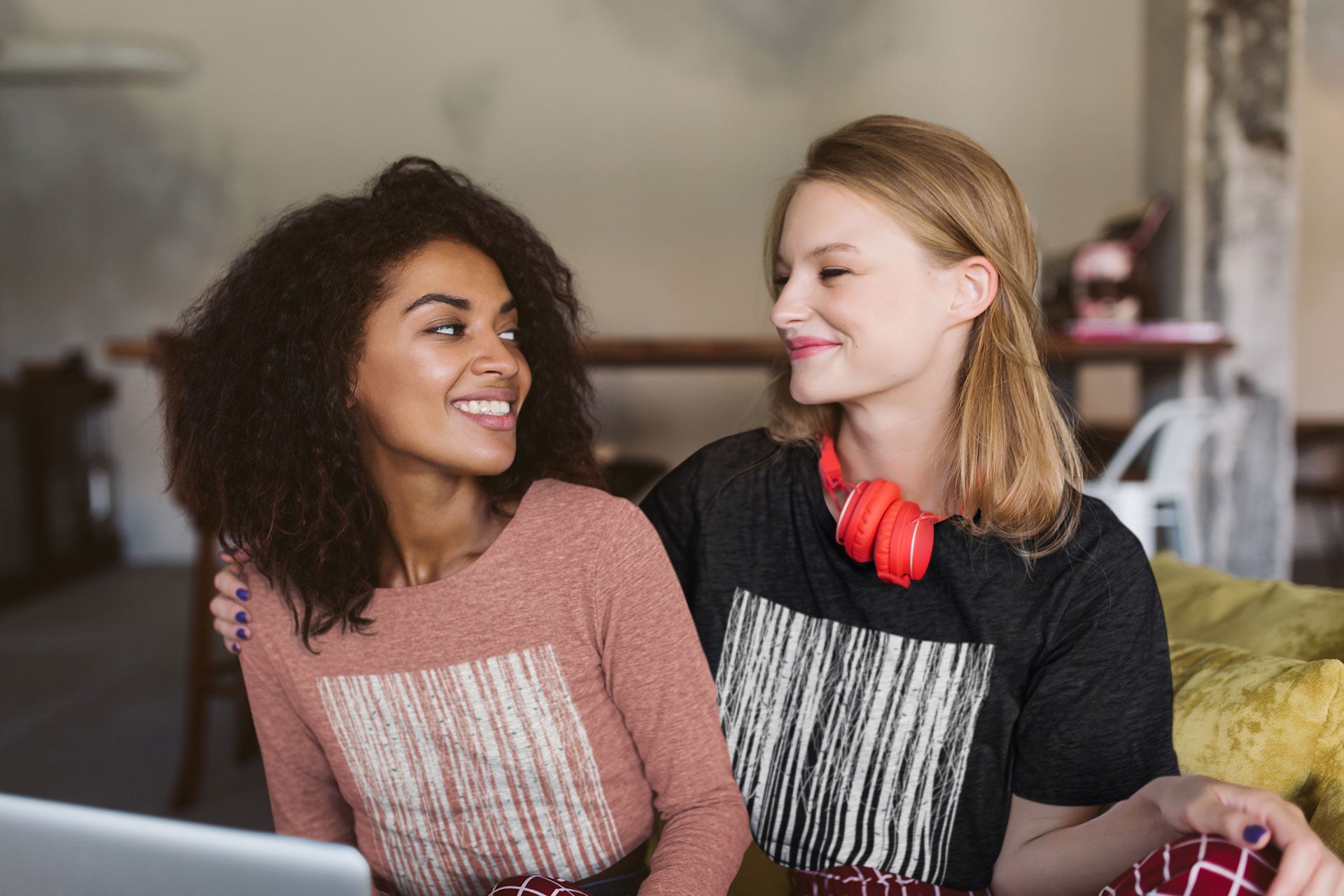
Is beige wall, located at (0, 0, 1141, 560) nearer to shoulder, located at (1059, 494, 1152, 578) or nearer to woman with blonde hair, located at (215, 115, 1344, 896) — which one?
woman with blonde hair, located at (215, 115, 1344, 896)

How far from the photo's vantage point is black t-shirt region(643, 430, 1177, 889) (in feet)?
3.36

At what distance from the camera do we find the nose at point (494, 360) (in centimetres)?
110

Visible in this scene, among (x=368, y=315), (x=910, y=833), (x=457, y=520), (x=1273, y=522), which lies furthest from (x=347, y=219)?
(x=1273, y=522)

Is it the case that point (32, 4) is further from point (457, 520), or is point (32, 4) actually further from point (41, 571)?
point (457, 520)

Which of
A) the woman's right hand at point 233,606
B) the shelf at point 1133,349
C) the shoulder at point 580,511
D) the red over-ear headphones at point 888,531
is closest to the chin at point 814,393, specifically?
the red over-ear headphones at point 888,531

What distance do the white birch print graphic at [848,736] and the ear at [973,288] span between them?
388mm

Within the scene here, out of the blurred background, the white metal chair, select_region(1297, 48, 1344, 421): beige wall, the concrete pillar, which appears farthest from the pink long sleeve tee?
select_region(1297, 48, 1344, 421): beige wall

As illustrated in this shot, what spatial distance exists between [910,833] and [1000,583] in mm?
302

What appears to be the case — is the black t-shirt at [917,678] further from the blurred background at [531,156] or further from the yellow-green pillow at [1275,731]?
the blurred background at [531,156]

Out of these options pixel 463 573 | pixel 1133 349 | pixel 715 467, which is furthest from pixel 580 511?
pixel 1133 349

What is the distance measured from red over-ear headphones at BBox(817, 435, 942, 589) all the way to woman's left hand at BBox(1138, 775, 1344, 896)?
0.34 metres

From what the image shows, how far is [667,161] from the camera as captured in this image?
533 cm

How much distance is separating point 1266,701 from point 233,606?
45.4 inches

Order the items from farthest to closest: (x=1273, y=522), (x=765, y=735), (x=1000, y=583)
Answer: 1. (x=1273, y=522)
2. (x=765, y=735)
3. (x=1000, y=583)
